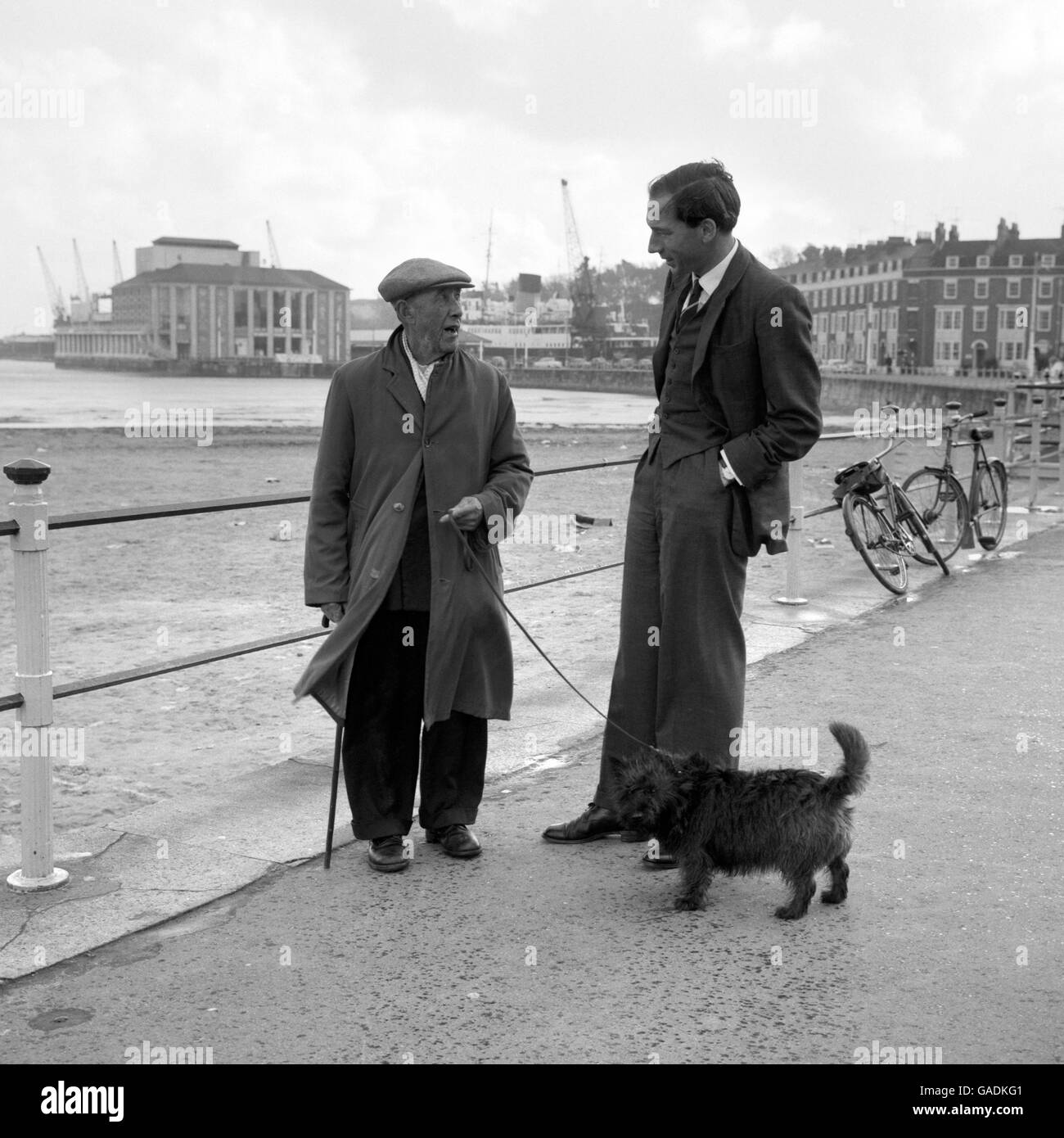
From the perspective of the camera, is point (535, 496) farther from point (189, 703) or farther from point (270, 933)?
point (270, 933)

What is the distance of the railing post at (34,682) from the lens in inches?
160

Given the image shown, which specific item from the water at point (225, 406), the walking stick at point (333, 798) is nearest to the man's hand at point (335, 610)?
the walking stick at point (333, 798)

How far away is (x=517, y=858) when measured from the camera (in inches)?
171

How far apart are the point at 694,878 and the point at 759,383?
4.68 feet

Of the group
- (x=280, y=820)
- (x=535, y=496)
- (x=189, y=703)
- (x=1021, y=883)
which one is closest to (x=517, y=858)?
(x=280, y=820)

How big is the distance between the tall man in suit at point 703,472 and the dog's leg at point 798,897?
0.51 m

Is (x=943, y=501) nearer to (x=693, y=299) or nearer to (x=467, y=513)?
(x=693, y=299)

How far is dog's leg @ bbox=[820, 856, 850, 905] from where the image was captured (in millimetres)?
3931

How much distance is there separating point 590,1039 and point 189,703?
506 cm

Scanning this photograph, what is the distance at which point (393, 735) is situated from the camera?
4336mm

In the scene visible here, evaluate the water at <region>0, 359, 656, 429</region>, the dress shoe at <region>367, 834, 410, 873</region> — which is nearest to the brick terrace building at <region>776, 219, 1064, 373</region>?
the water at <region>0, 359, 656, 429</region>

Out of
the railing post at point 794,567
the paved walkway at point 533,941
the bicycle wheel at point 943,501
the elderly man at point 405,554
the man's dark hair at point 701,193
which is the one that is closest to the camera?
the paved walkway at point 533,941

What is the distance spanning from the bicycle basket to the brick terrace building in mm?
101974

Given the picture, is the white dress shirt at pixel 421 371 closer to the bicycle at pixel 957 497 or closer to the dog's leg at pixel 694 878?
the dog's leg at pixel 694 878
